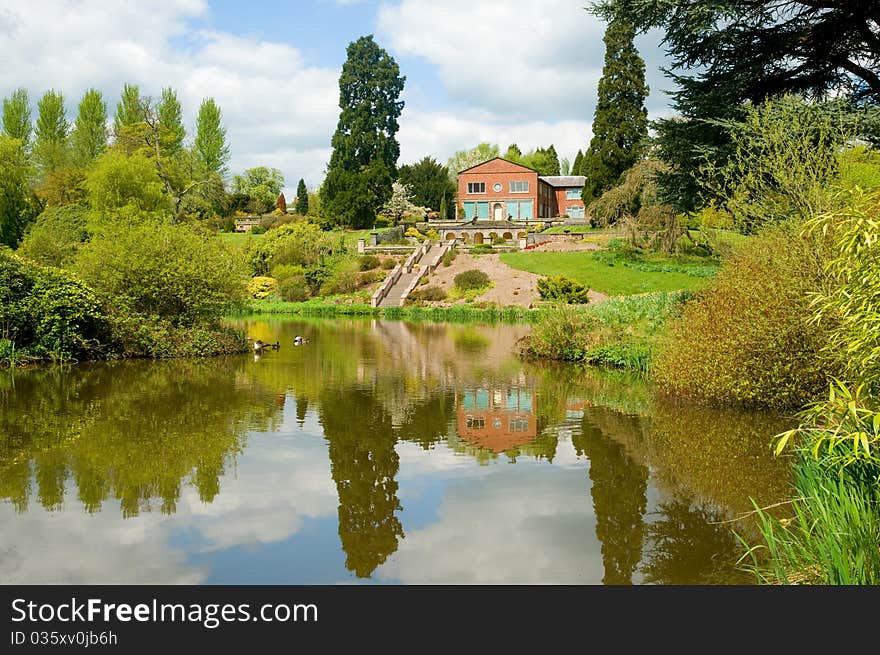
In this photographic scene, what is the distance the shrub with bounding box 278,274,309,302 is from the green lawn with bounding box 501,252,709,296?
12353 mm

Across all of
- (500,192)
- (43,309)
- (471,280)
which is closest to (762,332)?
(43,309)

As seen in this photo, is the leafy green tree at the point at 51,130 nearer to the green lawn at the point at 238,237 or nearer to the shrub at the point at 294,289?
the green lawn at the point at 238,237

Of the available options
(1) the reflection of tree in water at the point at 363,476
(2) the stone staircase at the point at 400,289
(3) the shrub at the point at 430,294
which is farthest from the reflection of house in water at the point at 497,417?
(2) the stone staircase at the point at 400,289

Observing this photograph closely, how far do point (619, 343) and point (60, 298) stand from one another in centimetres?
1341

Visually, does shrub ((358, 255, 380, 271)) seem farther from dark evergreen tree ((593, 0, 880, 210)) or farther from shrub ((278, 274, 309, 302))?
dark evergreen tree ((593, 0, 880, 210))

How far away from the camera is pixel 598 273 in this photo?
41.3 metres

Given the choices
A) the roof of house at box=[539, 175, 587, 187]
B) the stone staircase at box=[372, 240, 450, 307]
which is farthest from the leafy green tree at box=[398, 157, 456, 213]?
the stone staircase at box=[372, 240, 450, 307]

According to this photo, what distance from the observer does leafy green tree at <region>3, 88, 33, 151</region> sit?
194 feet

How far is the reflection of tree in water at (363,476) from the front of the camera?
6113mm

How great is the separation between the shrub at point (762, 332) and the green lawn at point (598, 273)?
81.7 feet

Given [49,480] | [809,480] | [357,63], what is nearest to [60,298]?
[49,480]

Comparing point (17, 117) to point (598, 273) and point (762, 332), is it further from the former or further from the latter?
point (762, 332)
